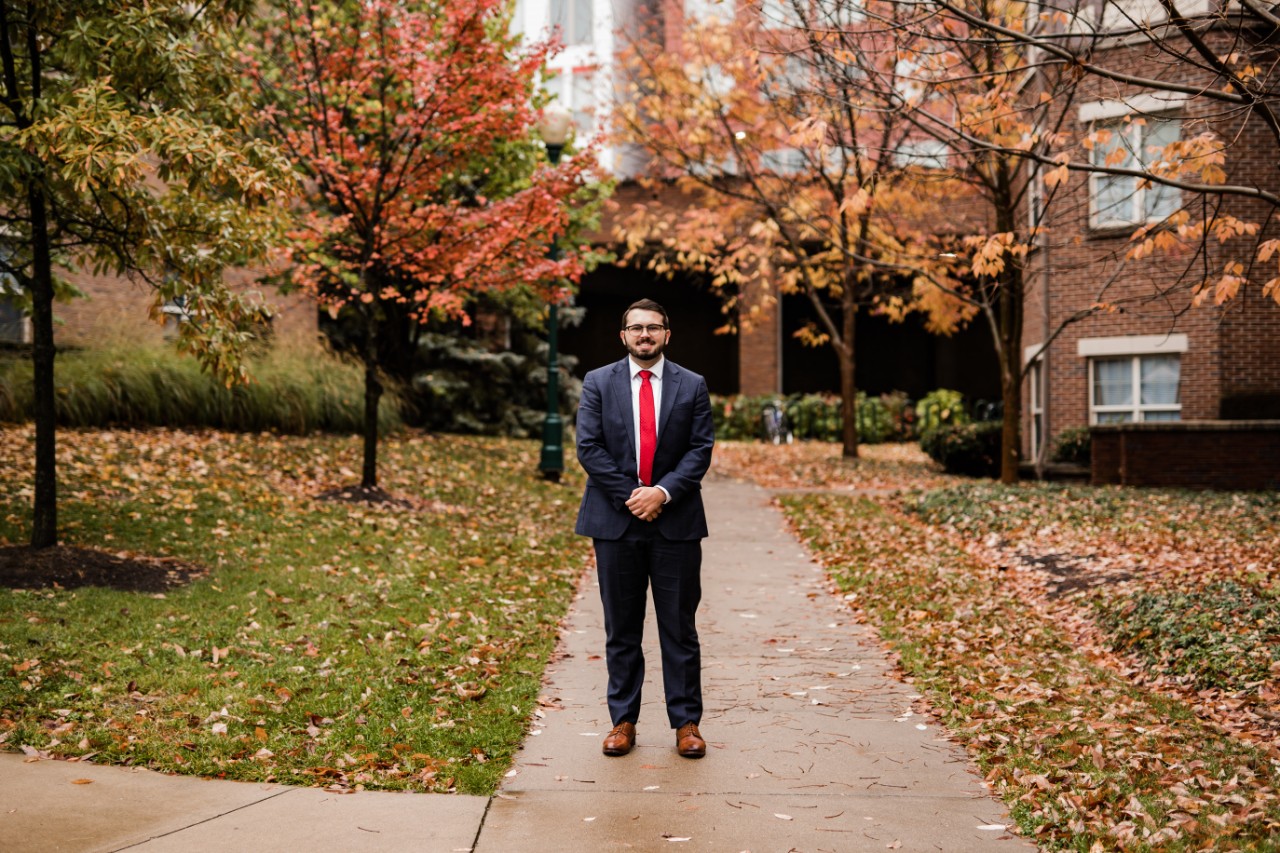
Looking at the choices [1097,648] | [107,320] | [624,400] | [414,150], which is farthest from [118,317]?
[1097,648]

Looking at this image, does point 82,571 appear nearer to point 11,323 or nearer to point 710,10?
point 11,323

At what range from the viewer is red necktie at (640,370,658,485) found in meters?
5.68

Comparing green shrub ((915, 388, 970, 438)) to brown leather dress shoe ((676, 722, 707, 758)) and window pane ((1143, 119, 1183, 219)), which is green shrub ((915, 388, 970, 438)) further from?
brown leather dress shoe ((676, 722, 707, 758))

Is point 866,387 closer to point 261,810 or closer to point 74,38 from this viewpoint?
point 74,38

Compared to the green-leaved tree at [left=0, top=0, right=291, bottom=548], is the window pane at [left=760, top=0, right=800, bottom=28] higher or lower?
higher

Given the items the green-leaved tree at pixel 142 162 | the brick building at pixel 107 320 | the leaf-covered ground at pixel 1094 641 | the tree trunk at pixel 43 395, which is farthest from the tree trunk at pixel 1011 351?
the tree trunk at pixel 43 395

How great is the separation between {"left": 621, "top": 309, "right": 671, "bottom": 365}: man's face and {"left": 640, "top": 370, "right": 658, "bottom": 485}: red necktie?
0.40 ft

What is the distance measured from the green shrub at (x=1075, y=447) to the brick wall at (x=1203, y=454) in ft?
6.21

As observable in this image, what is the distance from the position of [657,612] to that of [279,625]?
356 centimetres

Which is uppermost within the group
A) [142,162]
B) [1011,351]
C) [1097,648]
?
[142,162]

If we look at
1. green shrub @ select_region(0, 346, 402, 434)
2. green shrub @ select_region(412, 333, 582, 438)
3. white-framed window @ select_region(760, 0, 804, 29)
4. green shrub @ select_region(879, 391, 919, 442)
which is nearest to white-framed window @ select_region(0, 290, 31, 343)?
green shrub @ select_region(0, 346, 402, 434)

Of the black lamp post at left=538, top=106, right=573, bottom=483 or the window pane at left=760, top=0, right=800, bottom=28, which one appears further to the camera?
the black lamp post at left=538, top=106, right=573, bottom=483

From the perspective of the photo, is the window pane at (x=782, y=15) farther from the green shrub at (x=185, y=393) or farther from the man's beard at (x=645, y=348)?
the green shrub at (x=185, y=393)

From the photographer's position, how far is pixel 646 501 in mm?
5465
